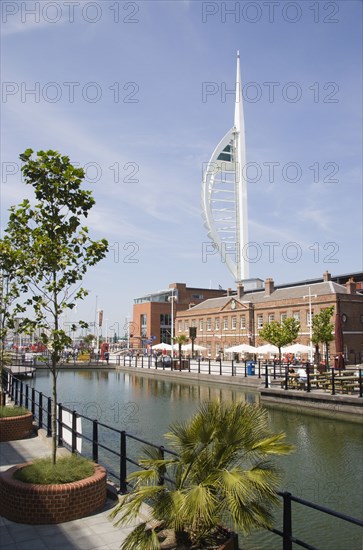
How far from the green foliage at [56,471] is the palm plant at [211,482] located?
1.68m

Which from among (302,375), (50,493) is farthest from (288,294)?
(50,493)

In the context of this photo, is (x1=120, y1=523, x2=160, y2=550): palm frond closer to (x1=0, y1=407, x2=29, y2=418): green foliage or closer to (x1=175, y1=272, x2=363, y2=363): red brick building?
(x1=0, y1=407, x2=29, y2=418): green foliage

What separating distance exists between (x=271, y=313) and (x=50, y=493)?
52143mm

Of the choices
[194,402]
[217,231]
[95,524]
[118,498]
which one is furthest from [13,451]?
[217,231]

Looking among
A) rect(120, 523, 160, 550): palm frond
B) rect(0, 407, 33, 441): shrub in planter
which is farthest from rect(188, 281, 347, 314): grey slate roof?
rect(120, 523, 160, 550): palm frond

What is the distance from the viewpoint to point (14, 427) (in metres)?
11.8

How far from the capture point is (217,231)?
93750 mm

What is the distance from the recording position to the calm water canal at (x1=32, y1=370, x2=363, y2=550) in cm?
866

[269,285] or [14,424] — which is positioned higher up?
[269,285]

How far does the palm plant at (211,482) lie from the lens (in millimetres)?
4539

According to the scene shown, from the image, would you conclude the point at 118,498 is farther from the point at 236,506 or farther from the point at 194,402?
the point at 194,402

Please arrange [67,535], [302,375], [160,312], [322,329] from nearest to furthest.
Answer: [67,535] < [302,375] < [322,329] < [160,312]

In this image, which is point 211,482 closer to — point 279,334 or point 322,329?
Answer: point 279,334

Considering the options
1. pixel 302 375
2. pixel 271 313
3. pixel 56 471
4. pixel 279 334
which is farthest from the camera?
pixel 271 313
